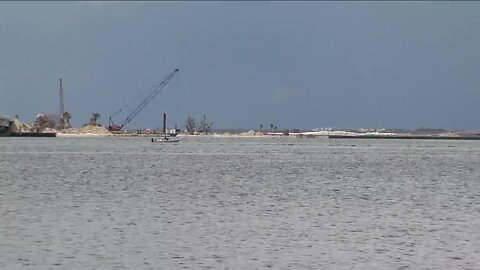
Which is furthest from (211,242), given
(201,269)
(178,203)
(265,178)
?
(265,178)

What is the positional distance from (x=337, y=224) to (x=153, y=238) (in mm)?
9623

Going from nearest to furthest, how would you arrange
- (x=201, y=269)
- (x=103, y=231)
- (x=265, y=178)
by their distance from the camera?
(x=201, y=269) → (x=103, y=231) → (x=265, y=178)

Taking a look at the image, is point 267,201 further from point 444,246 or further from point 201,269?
point 201,269

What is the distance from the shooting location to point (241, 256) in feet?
79.7

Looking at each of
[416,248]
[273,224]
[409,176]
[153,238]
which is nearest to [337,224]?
[273,224]

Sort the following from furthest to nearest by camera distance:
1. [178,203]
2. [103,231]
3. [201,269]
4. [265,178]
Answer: [265,178] → [178,203] → [103,231] → [201,269]

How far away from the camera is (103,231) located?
1168 inches

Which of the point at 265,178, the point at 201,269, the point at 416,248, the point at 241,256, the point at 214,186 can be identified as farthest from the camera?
the point at 265,178

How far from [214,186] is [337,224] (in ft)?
77.8

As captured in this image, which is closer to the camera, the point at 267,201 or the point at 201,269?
the point at 201,269

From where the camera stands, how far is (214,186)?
55875 mm

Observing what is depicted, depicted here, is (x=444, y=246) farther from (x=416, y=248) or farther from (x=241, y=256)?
(x=241, y=256)

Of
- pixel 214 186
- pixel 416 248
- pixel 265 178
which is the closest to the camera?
pixel 416 248

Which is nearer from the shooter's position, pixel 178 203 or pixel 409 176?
pixel 178 203
